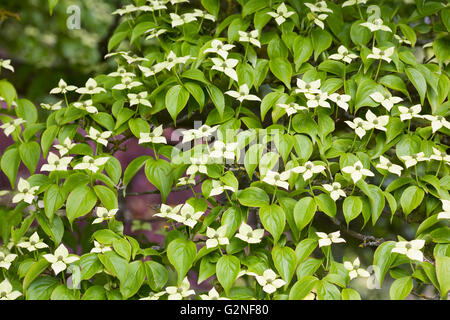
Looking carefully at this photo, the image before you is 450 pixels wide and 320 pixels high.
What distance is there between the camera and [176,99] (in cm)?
120

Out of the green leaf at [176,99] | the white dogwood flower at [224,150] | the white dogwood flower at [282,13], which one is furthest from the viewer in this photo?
the white dogwood flower at [282,13]

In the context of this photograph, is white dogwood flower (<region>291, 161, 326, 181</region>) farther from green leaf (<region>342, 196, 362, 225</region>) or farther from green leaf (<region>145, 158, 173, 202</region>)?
green leaf (<region>145, 158, 173, 202</region>)

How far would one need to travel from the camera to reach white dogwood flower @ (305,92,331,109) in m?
1.16

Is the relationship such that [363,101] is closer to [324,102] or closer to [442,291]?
[324,102]

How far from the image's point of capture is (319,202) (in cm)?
108

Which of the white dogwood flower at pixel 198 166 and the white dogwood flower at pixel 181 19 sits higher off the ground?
the white dogwood flower at pixel 181 19

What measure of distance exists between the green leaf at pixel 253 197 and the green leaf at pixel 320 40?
0.44m

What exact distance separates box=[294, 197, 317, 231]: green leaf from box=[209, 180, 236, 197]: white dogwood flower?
6.1 inches

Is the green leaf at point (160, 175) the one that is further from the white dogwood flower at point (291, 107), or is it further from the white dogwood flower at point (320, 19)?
the white dogwood flower at point (320, 19)

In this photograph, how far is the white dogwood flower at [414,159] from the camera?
113cm

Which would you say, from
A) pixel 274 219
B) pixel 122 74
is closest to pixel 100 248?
pixel 274 219

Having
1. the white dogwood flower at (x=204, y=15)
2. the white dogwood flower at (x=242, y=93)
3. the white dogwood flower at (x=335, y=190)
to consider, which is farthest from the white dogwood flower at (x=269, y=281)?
the white dogwood flower at (x=204, y=15)

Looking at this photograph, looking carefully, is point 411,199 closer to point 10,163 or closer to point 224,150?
point 224,150
